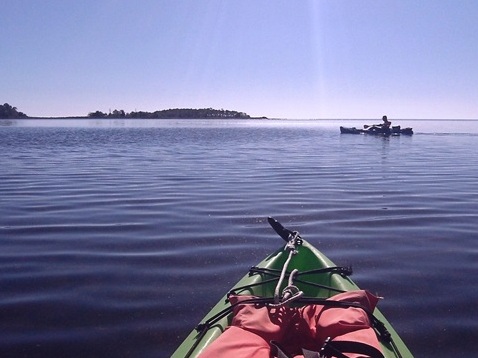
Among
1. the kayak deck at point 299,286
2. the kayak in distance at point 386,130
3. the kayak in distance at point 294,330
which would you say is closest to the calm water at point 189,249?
the kayak deck at point 299,286

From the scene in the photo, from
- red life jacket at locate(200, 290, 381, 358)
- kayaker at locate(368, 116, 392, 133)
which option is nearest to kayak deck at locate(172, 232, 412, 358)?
red life jacket at locate(200, 290, 381, 358)

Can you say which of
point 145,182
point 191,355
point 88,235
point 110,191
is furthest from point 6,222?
point 191,355

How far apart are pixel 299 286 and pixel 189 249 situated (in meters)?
3.43

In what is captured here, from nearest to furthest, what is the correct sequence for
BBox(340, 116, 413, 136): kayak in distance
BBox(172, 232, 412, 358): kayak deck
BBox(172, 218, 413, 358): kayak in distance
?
BBox(172, 218, 413, 358): kayak in distance
BBox(172, 232, 412, 358): kayak deck
BBox(340, 116, 413, 136): kayak in distance

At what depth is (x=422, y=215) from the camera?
421 inches

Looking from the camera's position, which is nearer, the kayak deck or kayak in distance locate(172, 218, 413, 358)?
kayak in distance locate(172, 218, 413, 358)

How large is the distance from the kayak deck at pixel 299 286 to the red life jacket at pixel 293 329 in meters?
0.24

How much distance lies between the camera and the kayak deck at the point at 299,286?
369cm

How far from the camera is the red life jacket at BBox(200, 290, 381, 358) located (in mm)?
3242

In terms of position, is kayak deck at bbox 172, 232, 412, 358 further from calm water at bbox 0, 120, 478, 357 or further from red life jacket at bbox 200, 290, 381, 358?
calm water at bbox 0, 120, 478, 357

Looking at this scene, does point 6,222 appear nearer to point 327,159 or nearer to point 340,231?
point 340,231

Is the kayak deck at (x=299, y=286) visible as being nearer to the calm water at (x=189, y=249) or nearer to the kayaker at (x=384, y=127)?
the calm water at (x=189, y=249)

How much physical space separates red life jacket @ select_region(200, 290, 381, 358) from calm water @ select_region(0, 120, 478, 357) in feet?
5.01

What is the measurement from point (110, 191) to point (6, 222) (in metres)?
4.02
